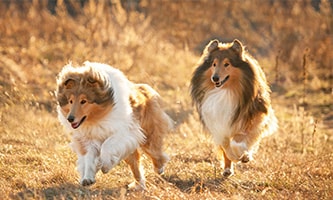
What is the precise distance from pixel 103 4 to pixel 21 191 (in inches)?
A: 350

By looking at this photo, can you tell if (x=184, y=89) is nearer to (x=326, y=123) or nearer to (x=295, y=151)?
(x=326, y=123)

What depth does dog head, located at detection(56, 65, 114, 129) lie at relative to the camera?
5668 mm

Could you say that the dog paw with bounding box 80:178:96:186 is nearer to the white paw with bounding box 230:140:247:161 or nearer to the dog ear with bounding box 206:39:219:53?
the white paw with bounding box 230:140:247:161

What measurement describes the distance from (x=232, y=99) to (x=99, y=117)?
1.73 metres

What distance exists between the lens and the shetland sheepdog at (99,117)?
18.6 feet

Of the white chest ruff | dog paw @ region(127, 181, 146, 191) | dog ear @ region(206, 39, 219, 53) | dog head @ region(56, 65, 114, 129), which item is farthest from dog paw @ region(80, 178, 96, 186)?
dog ear @ region(206, 39, 219, 53)

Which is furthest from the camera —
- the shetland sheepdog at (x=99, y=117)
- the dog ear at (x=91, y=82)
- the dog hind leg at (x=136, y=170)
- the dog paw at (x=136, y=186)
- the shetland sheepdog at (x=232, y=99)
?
the shetland sheepdog at (x=232, y=99)

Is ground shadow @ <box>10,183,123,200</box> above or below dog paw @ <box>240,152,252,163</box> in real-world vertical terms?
above

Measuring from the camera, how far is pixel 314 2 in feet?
63.7

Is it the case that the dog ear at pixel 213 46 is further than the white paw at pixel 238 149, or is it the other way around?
the dog ear at pixel 213 46

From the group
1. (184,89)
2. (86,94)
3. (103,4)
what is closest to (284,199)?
(86,94)

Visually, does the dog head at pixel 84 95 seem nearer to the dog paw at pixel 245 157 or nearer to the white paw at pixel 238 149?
the white paw at pixel 238 149

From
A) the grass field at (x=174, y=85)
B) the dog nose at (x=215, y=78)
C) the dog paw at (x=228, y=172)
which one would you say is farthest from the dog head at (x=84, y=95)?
the dog paw at (x=228, y=172)

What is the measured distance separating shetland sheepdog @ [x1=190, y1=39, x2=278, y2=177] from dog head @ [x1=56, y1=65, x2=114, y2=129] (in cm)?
134
